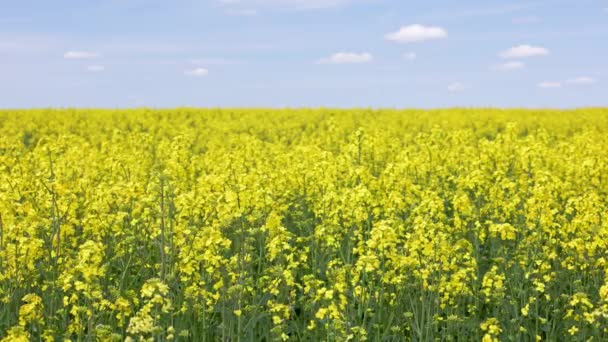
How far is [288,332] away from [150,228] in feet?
6.12

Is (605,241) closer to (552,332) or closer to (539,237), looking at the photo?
(539,237)

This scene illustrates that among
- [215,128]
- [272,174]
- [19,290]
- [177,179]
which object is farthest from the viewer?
[215,128]

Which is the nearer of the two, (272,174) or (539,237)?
(539,237)

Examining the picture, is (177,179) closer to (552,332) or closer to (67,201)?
(67,201)

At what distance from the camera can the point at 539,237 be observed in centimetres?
749

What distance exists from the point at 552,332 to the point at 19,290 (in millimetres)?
5247

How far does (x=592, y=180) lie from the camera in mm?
11094

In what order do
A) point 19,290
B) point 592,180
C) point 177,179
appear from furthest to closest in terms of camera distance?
point 592,180, point 177,179, point 19,290

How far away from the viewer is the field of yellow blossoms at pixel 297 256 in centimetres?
611

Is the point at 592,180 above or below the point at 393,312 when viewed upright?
above

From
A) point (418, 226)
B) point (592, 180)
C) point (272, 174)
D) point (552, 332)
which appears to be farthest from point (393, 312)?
point (592, 180)

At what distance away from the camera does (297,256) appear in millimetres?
7785

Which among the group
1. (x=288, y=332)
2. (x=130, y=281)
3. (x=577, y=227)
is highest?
(x=577, y=227)

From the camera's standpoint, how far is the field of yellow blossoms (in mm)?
6105
